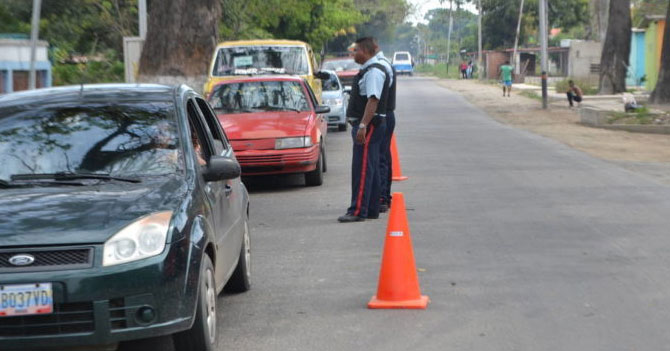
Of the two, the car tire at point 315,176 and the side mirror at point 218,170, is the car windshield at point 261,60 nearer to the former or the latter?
the car tire at point 315,176

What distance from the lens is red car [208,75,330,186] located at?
543 inches

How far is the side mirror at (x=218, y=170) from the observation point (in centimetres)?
632

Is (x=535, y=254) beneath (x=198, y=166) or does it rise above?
beneath

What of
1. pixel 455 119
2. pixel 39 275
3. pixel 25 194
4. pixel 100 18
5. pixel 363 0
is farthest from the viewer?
pixel 363 0

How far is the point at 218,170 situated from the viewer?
249 inches

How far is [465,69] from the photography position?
82.2 m

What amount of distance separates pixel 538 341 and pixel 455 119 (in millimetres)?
24346

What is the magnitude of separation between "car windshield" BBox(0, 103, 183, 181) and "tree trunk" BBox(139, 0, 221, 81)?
1724 cm

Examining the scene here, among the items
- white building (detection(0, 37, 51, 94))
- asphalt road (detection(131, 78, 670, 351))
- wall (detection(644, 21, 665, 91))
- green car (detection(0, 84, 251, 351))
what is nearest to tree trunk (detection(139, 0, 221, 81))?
white building (detection(0, 37, 51, 94))

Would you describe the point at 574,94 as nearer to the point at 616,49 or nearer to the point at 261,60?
the point at 616,49

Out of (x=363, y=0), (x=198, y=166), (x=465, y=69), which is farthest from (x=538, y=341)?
(x=465, y=69)

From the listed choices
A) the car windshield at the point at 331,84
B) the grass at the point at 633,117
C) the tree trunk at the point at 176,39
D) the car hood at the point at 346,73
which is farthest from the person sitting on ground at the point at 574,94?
the tree trunk at the point at 176,39

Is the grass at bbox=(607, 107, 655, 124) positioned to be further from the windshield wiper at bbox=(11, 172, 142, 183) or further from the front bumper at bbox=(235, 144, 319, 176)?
the windshield wiper at bbox=(11, 172, 142, 183)

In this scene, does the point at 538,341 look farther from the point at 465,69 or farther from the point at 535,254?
the point at 465,69
